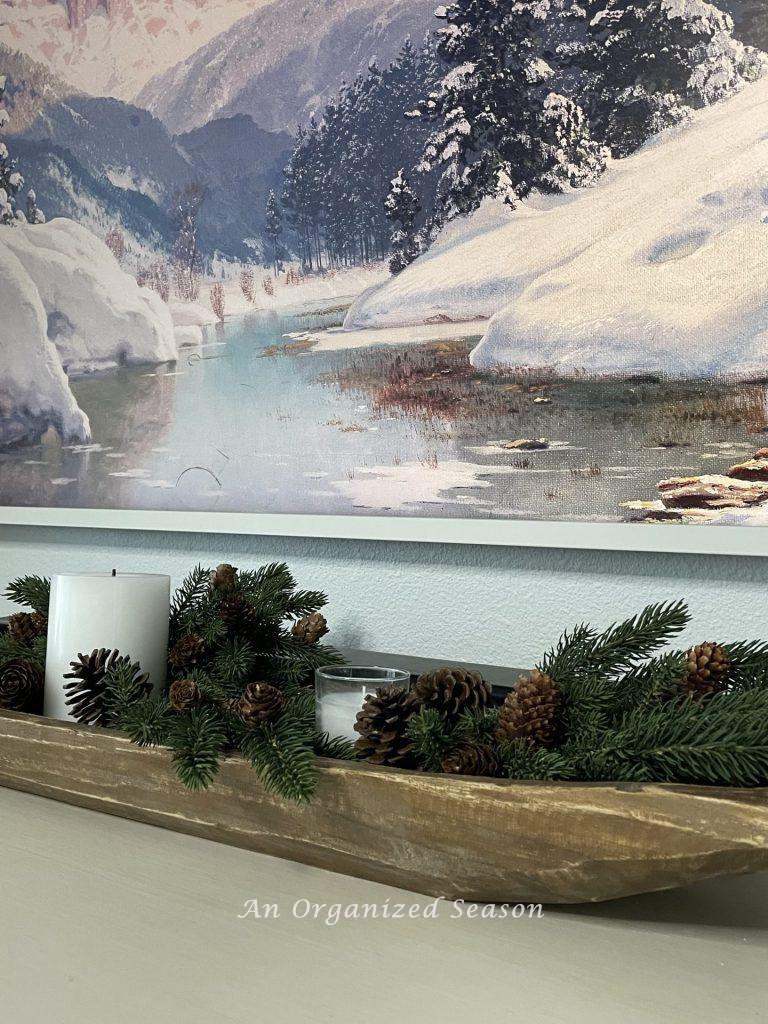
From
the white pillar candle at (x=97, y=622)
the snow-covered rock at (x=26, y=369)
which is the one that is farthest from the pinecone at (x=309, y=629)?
the snow-covered rock at (x=26, y=369)

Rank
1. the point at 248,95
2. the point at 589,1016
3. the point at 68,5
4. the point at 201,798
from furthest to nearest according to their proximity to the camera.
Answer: the point at 68,5
the point at 248,95
the point at 201,798
the point at 589,1016

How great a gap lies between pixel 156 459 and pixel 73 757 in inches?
19.3

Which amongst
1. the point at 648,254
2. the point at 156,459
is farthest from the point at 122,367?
the point at 648,254

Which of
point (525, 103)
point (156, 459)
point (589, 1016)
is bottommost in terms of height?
point (589, 1016)

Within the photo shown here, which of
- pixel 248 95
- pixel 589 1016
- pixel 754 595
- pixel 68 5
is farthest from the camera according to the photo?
pixel 68 5

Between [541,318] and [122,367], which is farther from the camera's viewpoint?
[122,367]

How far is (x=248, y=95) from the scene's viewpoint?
37.1 inches

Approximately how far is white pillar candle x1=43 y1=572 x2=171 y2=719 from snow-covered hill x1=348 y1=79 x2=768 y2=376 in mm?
360

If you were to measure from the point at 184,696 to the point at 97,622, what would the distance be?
4.4 inches

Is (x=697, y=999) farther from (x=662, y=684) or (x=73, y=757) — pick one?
(x=73, y=757)

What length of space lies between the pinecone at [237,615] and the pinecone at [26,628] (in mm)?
149

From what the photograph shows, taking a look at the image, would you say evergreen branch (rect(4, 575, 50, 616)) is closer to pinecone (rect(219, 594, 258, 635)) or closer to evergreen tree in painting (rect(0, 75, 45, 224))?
pinecone (rect(219, 594, 258, 635))

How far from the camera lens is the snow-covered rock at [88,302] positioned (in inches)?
39.9

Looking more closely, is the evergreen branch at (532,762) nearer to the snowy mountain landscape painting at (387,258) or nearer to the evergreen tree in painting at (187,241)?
the snowy mountain landscape painting at (387,258)
